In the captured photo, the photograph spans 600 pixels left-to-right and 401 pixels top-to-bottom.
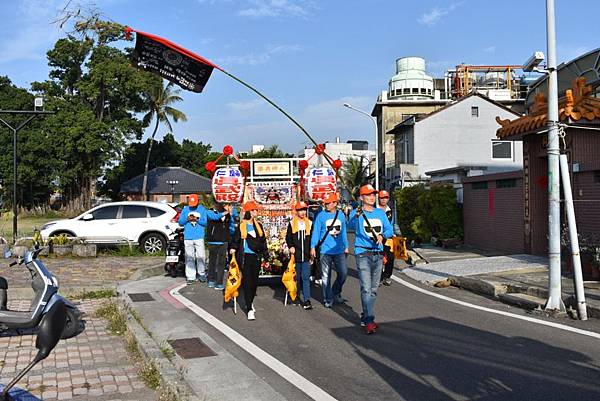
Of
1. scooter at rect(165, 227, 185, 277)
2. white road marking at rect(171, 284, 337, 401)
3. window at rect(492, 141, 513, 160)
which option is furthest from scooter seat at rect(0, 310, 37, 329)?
window at rect(492, 141, 513, 160)

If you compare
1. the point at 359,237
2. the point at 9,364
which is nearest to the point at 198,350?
the point at 9,364

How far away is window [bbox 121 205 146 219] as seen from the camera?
692 inches

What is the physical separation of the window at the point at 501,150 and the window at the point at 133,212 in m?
25.4

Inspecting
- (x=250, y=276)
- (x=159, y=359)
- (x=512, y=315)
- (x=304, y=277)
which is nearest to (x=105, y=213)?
(x=304, y=277)

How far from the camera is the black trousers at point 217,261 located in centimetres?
1161

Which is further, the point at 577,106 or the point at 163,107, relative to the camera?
the point at 163,107

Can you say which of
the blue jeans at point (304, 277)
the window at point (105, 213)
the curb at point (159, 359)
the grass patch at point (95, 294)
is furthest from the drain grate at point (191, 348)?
the window at point (105, 213)

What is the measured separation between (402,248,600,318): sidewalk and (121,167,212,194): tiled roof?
4594cm

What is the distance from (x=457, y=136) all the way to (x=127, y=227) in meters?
26.1

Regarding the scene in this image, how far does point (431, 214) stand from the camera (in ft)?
65.0

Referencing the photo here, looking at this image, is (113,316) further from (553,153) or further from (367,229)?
(553,153)

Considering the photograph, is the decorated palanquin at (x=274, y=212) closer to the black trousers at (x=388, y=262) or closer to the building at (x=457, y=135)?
the black trousers at (x=388, y=262)

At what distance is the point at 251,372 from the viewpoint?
5824 mm

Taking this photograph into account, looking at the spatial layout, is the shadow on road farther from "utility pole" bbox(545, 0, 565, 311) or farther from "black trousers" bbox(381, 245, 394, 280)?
"black trousers" bbox(381, 245, 394, 280)
